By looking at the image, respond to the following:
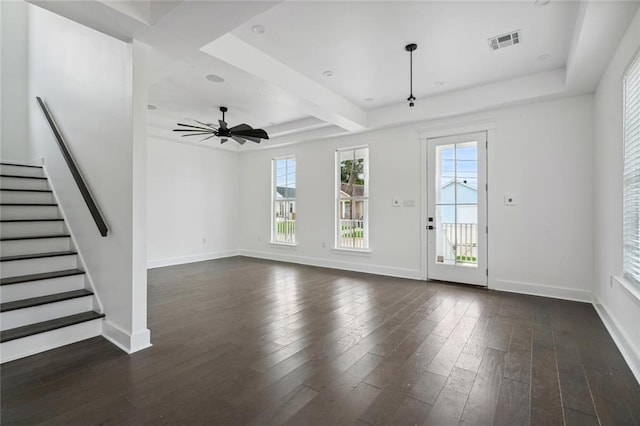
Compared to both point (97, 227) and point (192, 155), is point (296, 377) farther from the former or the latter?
point (192, 155)

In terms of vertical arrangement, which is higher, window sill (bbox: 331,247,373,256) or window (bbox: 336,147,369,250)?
window (bbox: 336,147,369,250)

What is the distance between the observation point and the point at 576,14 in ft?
9.06

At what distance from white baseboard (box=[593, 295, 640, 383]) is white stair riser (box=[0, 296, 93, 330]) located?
4.65 metres

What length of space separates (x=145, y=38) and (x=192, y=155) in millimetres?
4680

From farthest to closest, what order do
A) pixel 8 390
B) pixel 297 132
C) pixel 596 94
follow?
1. pixel 297 132
2. pixel 596 94
3. pixel 8 390

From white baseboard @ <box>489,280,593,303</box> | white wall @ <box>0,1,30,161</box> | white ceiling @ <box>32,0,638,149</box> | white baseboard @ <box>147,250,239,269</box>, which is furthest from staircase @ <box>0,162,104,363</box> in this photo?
white baseboard @ <box>489,280,593,303</box>

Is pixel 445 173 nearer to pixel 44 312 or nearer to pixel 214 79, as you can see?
pixel 214 79

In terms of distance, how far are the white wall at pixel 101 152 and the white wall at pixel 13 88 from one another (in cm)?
144

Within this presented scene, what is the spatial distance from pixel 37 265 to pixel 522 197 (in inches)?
236

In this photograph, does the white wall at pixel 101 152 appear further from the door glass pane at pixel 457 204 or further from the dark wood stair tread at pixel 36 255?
the door glass pane at pixel 457 204

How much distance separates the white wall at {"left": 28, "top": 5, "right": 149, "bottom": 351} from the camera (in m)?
2.63

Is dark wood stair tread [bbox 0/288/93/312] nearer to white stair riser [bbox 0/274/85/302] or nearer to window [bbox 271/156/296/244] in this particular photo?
white stair riser [bbox 0/274/85/302]

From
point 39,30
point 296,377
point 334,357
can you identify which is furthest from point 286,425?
point 39,30

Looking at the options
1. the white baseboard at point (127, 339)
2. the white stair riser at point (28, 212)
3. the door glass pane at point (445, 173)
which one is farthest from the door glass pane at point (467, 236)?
the white stair riser at point (28, 212)
